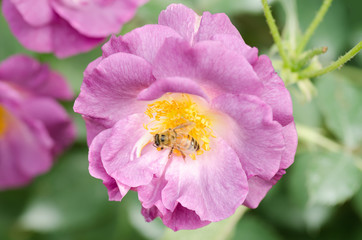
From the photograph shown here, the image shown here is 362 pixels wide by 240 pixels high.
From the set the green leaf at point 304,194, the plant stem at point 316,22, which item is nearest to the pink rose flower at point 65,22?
the plant stem at point 316,22

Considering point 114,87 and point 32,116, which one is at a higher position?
point 114,87

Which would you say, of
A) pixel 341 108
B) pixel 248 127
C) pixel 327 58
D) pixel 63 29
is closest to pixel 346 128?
pixel 341 108

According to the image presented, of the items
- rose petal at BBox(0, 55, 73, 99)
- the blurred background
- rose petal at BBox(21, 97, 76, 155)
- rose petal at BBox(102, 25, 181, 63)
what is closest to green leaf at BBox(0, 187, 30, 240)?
the blurred background

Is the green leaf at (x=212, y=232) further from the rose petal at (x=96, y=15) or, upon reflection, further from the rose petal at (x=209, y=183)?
the rose petal at (x=96, y=15)

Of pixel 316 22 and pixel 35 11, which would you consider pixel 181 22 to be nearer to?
pixel 316 22

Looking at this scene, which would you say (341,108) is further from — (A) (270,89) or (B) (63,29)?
(B) (63,29)

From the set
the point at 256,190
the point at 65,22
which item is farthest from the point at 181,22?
the point at 65,22

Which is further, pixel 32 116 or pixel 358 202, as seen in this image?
pixel 32 116
